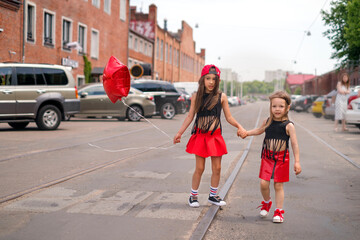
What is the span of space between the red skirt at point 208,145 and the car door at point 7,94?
1006 centimetres

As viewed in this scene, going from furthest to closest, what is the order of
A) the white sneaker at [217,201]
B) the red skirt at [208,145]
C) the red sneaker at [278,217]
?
the white sneaker at [217,201]
the red skirt at [208,145]
the red sneaker at [278,217]

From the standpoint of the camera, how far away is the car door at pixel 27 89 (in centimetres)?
1395

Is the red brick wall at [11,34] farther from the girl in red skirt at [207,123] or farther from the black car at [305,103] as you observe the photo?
the black car at [305,103]

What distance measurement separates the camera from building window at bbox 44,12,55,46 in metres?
26.8

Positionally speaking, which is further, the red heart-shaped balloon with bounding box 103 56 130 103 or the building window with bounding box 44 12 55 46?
the building window with bounding box 44 12 55 46

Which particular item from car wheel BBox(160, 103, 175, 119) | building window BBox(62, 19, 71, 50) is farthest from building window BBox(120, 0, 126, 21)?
car wheel BBox(160, 103, 175, 119)

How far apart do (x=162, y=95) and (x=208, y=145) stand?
18.3m

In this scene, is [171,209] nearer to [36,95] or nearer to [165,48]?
[36,95]

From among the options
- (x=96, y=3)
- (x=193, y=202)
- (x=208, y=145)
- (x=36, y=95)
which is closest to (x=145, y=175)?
(x=193, y=202)

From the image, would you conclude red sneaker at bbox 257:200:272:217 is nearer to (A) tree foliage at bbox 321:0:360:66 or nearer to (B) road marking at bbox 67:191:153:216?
(B) road marking at bbox 67:191:153:216

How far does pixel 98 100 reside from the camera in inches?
773

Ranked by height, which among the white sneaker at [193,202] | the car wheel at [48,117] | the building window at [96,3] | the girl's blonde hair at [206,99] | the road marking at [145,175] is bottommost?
the road marking at [145,175]

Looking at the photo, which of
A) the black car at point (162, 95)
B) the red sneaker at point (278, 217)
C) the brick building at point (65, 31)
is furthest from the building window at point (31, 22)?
the red sneaker at point (278, 217)

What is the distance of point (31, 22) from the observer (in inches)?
998
